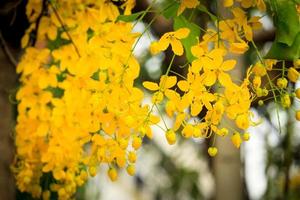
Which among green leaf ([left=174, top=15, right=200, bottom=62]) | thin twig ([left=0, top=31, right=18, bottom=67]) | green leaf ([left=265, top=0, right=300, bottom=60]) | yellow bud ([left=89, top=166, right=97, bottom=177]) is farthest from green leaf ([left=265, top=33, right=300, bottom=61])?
thin twig ([left=0, top=31, right=18, bottom=67])

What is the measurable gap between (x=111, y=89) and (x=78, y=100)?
154mm

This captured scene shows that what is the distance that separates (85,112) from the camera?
948 millimetres

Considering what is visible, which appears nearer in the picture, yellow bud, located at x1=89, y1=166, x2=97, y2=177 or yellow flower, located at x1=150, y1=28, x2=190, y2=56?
yellow flower, located at x1=150, y1=28, x2=190, y2=56

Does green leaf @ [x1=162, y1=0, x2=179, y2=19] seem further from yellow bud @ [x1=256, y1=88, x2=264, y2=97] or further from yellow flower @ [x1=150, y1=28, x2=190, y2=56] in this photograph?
yellow bud @ [x1=256, y1=88, x2=264, y2=97]

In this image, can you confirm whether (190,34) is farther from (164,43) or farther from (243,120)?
(243,120)

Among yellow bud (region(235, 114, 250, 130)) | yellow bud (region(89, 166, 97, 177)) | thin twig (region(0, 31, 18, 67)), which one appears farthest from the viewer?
thin twig (region(0, 31, 18, 67))

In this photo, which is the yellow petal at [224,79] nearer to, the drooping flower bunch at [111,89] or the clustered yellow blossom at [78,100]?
the drooping flower bunch at [111,89]

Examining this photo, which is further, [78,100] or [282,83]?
[78,100]

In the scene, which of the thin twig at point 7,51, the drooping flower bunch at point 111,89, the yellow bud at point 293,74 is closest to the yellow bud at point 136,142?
the drooping flower bunch at point 111,89

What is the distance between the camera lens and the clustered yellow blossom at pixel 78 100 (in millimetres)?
834

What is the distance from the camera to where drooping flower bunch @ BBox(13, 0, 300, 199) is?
2.47 feet

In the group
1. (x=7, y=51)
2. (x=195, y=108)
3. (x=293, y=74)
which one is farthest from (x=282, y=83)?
(x=7, y=51)

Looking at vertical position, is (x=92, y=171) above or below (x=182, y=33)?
below

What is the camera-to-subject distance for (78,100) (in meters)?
0.96
